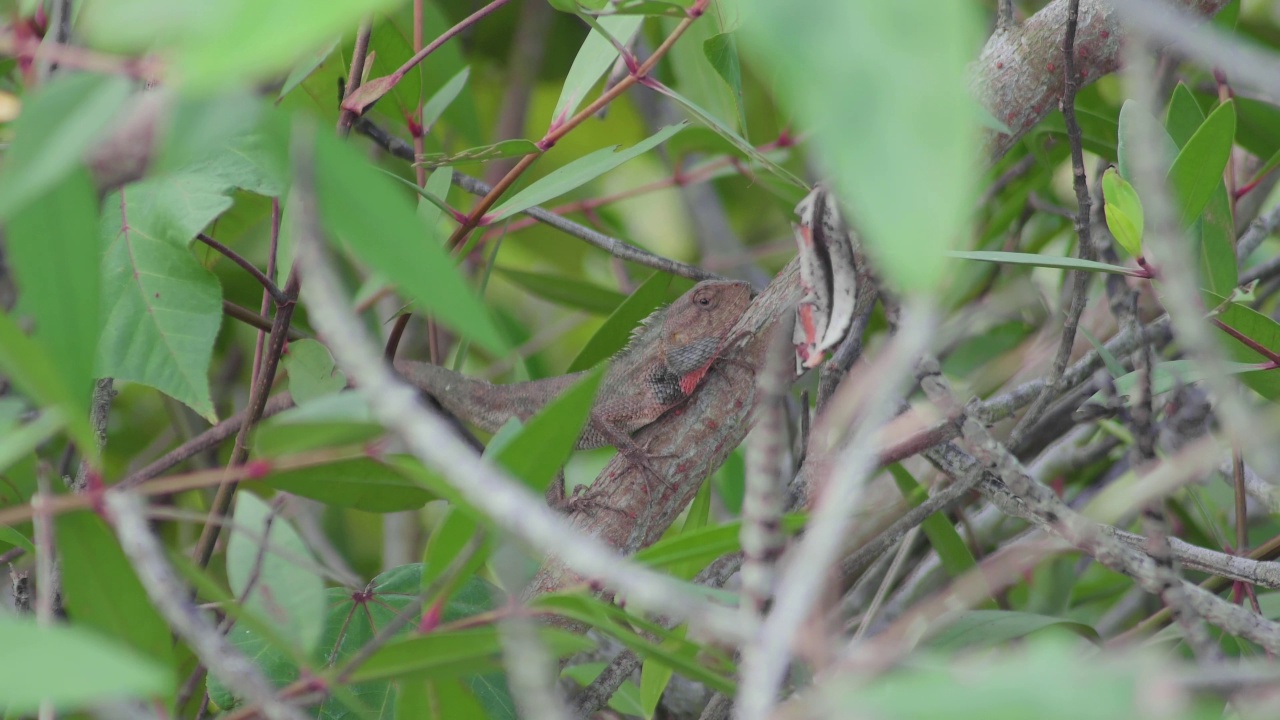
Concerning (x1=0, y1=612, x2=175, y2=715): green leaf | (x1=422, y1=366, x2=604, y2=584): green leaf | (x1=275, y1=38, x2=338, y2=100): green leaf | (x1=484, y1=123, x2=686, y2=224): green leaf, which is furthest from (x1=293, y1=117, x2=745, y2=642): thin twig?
(x1=275, y1=38, x2=338, y2=100): green leaf

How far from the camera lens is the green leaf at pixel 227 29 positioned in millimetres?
616

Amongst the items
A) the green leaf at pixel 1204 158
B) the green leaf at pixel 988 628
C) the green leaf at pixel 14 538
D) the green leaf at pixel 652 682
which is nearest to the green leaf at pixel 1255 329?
the green leaf at pixel 1204 158

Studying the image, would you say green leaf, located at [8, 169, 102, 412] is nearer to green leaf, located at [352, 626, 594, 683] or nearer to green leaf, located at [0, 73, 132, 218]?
green leaf, located at [0, 73, 132, 218]

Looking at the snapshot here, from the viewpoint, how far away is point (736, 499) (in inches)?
114

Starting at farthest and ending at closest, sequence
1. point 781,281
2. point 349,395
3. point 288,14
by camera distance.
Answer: point 781,281
point 349,395
point 288,14

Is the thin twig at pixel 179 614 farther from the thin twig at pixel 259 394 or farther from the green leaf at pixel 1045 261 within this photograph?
the green leaf at pixel 1045 261

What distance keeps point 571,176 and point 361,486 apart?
2.53ft

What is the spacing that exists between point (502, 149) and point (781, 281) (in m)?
0.64

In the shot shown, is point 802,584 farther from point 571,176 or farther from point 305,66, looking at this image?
point 305,66

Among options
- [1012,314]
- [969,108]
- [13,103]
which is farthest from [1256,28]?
[13,103]

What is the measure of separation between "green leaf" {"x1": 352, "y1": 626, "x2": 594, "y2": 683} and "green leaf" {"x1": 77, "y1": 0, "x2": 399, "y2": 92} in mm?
676

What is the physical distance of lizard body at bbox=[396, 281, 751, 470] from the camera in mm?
2750

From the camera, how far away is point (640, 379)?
3010 millimetres

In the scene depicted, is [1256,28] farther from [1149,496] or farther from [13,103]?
[13,103]
